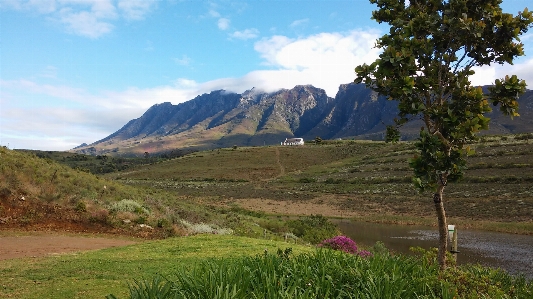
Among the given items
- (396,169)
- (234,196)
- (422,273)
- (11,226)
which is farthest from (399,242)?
(396,169)

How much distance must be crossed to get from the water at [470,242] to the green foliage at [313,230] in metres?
2.30

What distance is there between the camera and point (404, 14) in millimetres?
7582

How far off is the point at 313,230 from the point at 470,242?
11902 mm

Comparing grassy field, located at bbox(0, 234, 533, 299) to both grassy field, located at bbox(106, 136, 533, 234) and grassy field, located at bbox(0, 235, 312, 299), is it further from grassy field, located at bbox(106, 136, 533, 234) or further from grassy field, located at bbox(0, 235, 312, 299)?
grassy field, located at bbox(106, 136, 533, 234)

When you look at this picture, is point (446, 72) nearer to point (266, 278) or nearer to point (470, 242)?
point (266, 278)

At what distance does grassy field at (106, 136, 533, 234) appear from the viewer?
41.8 meters

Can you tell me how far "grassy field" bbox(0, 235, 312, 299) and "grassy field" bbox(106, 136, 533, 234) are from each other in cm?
2897

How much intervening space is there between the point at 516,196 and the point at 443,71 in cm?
4584

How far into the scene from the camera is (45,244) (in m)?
15.3

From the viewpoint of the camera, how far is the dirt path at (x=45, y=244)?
13.5m

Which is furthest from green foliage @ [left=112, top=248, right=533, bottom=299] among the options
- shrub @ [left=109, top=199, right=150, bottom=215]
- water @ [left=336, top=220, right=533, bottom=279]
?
shrub @ [left=109, top=199, right=150, bottom=215]

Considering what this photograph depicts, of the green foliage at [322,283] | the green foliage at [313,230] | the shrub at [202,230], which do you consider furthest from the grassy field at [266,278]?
the green foliage at [313,230]

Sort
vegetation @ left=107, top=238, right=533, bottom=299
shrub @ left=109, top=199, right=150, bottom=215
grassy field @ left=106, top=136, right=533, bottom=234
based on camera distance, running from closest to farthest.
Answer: vegetation @ left=107, top=238, right=533, bottom=299 < shrub @ left=109, top=199, right=150, bottom=215 < grassy field @ left=106, top=136, right=533, bottom=234

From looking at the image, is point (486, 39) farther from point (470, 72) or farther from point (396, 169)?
point (396, 169)
